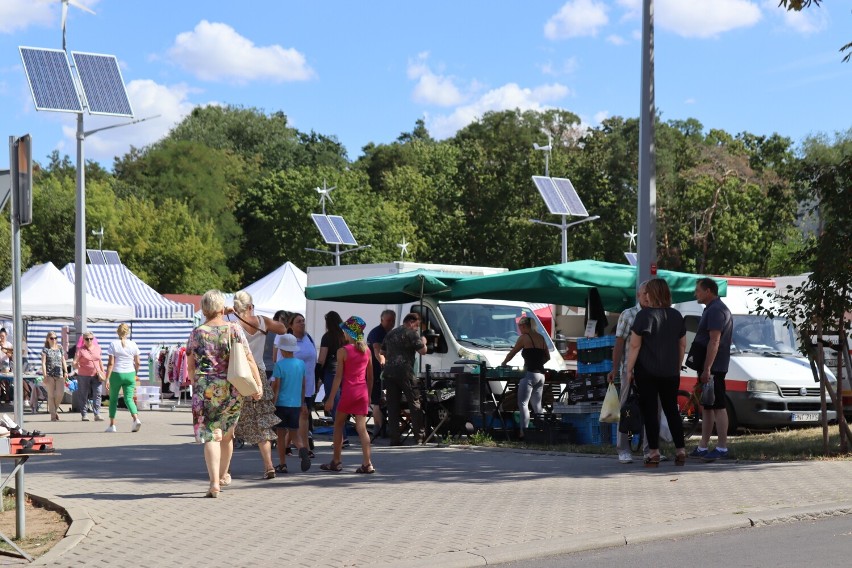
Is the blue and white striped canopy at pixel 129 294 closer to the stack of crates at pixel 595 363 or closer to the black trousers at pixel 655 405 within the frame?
the stack of crates at pixel 595 363

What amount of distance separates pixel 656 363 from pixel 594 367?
3.25 meters

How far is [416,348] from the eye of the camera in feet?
53.6

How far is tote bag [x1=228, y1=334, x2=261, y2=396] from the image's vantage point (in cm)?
1070

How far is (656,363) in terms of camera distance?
12.5 metres

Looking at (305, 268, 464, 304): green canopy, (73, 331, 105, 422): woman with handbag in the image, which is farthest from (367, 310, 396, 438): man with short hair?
(73, 331, 105, 422): woman with handbag

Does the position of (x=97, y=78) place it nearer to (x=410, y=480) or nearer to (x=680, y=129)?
(x=410, y=480)

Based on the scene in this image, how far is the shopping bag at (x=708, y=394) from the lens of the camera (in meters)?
13.1

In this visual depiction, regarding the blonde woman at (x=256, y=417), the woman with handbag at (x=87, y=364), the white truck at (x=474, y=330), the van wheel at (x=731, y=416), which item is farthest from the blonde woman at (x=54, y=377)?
the van wheel at (x=731, y=416)

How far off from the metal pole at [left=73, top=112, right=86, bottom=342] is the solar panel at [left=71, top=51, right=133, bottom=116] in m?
1.20

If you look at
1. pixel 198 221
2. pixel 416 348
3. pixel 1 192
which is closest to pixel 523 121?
pixel 198 221

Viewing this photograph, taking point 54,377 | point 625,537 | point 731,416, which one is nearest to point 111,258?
point 54,377

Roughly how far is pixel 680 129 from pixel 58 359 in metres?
52.0

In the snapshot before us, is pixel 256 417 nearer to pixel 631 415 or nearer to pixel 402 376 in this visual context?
pixel 631 415

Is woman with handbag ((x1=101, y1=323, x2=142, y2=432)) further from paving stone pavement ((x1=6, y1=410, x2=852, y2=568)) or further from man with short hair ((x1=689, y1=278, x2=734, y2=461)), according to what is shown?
man with short hair ((x1=689, y1=278, x2=734, y2=461))
